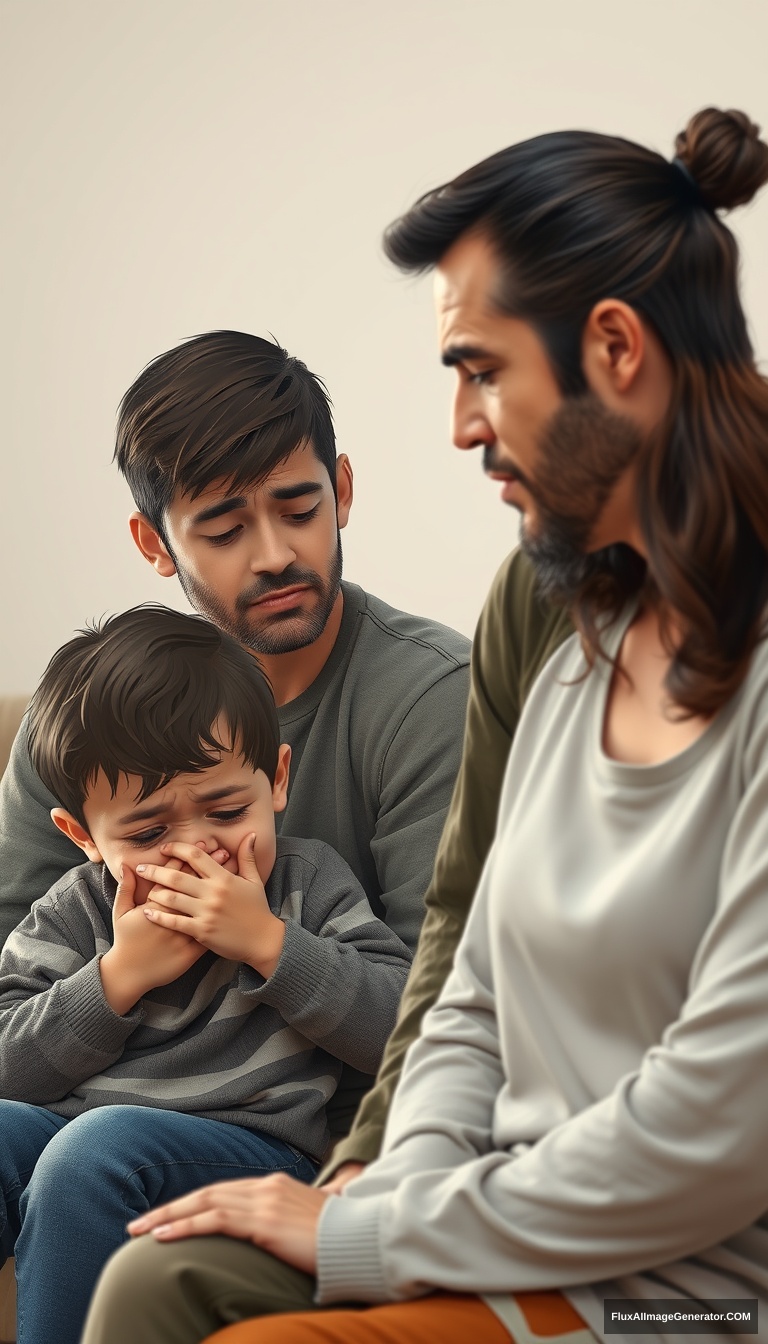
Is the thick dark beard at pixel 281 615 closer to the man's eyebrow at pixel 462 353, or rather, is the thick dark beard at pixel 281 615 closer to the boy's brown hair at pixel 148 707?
the boy's brown hair at pixel 148 707

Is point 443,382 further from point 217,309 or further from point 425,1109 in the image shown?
point 425,1109

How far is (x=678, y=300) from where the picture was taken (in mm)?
944

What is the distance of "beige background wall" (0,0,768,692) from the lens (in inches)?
109

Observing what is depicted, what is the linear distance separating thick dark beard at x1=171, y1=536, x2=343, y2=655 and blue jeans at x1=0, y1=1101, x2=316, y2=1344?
577mm

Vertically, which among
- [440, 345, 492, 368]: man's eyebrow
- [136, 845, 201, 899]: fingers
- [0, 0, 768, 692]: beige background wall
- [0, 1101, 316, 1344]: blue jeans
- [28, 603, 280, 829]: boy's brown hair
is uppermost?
[0, 0, 768, 692]: beige background wall

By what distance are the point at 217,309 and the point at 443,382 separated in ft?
1.80

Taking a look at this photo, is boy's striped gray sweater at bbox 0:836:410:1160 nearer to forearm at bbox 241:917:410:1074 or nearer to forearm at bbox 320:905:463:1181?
forearm at bbox 241:917:410:1074

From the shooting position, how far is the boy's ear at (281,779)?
1580 millimetres

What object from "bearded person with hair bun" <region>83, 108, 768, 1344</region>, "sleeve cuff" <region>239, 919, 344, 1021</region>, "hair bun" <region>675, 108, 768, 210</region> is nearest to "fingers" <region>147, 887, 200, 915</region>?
"sleeve cuff" <region>239, 919, 344, 1021</region>

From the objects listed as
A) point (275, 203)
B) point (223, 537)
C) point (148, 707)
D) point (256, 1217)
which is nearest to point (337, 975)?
point (148, 707)

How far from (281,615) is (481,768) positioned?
0.58 meters

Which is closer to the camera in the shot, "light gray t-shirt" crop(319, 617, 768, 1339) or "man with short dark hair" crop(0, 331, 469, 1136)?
"light gray t-shirt" crop(319, 617, 768, 1339)

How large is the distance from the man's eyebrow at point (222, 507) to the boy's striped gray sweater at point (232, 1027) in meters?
0.45

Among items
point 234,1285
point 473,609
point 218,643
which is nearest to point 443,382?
→ point 473,609
